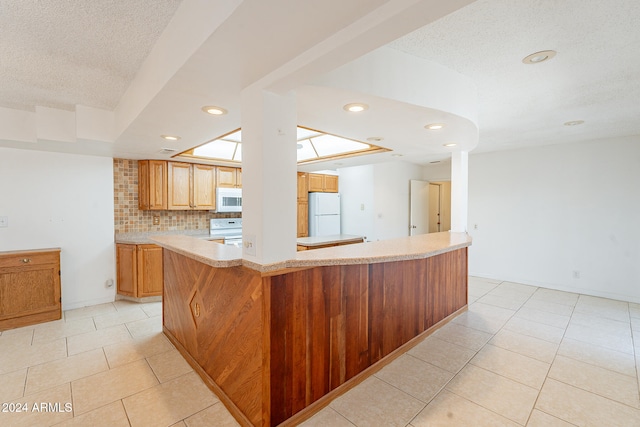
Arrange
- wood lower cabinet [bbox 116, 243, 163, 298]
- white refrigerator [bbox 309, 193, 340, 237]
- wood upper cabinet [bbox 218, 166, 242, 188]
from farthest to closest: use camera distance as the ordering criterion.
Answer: white refrigerator [bbox 309, 193, 340, 237] → wood upper cabinet [bbox 218, 166, 242, 188] → wood lower cabinet [bbox 116, 243, 163, 298]

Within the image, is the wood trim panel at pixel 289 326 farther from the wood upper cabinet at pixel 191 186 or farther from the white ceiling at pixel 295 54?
the wood upper cabinet at pixel 191 186

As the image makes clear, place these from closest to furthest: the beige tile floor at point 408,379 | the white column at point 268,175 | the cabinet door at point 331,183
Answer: the white column at point 268,175 → the beige tile floor at point 408,379 → the cabinet door at point 331,183

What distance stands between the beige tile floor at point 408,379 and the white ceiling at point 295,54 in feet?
6.68

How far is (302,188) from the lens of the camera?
5.97 meters

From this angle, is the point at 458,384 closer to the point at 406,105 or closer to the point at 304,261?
the point at 304,261

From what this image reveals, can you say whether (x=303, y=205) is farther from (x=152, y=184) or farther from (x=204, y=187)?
(x=152, y=184)

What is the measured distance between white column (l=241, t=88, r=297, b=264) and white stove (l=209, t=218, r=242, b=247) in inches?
127

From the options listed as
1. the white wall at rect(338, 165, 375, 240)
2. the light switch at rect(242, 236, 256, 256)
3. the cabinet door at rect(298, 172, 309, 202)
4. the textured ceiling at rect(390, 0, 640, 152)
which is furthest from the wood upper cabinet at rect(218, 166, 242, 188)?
the textured ceiling at rect(390, 0, 640, 152)

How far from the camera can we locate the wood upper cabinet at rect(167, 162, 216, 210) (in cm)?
441

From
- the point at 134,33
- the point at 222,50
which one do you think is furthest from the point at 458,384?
the point at 134,33

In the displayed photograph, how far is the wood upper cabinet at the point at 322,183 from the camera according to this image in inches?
242

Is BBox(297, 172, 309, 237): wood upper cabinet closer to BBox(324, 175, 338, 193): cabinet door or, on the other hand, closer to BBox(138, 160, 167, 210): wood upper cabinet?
BBox(324, 175, 338, 193): cabinet door

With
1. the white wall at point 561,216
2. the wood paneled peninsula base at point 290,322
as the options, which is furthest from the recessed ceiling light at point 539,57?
the white wall at point 561,216

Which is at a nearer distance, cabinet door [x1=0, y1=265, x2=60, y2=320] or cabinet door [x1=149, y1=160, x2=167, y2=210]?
cabinet door [x1=0, y1=265, x2=60, y2=320]
